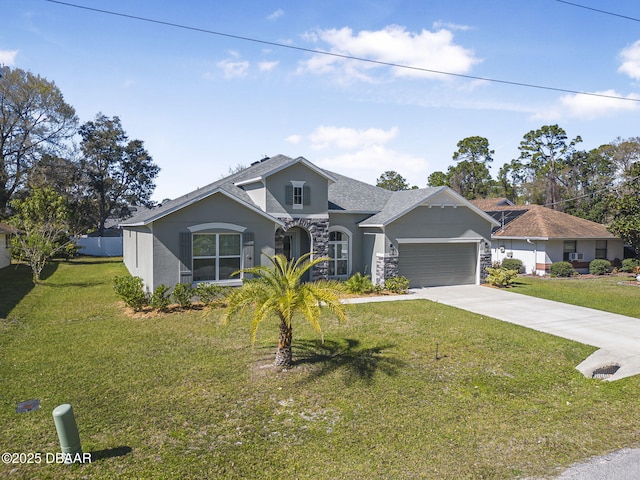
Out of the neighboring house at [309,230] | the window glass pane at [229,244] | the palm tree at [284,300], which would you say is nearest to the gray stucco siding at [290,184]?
the neighboring house at [309,230]

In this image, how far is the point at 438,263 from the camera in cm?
1981

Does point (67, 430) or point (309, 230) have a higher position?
point (309, 230)

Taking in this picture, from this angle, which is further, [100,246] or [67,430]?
→ [100,246]

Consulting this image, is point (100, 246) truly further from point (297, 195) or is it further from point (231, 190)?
point (297, 195)

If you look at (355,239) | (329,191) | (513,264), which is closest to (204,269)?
(355,239)

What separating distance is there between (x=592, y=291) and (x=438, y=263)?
6.87 m

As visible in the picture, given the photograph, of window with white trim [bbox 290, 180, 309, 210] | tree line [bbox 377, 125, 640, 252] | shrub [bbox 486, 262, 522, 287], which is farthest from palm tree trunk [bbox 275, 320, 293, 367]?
tree line [bbox 377, 125, 640, 252]

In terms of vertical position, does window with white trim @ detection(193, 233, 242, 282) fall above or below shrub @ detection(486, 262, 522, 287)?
above

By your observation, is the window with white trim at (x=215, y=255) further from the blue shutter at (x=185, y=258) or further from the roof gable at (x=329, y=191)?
the roof gable at (x=329, y=191)

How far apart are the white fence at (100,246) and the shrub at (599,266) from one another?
40406 millimetres

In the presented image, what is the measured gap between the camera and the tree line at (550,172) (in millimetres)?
44312

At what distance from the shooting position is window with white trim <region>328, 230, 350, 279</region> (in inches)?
778

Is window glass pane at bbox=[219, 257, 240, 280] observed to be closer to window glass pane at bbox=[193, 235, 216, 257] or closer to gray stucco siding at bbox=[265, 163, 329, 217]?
window glass pane at bbox=[193, 235, 216, 257]

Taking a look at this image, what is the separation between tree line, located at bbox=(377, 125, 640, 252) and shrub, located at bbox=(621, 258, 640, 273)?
9.61 meters
